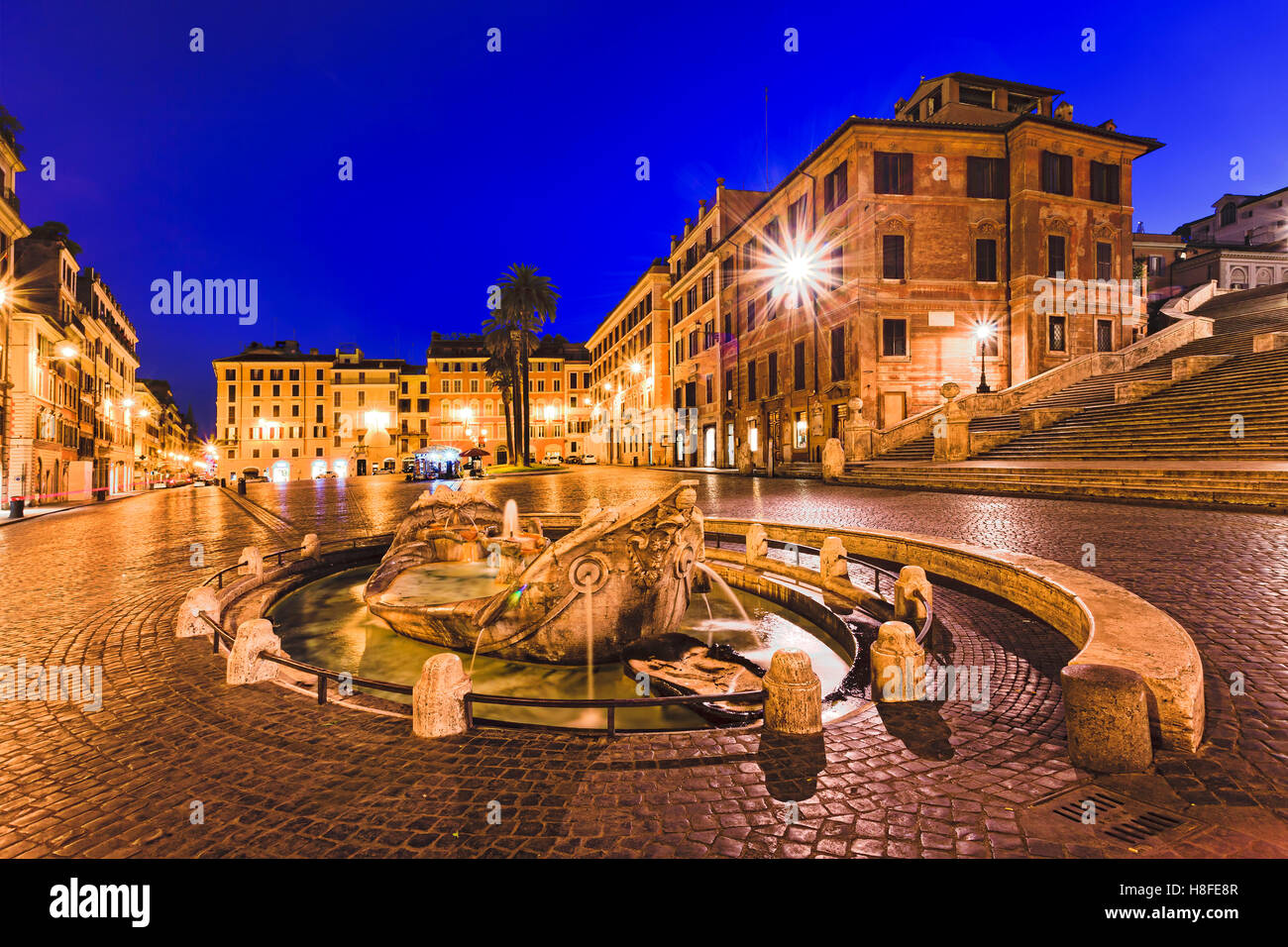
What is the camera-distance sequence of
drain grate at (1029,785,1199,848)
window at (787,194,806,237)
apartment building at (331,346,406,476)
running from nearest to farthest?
drain grate at (1029,785,1199,848)
window at (787,194,806,237)
apartment building at (331,346,406,476)

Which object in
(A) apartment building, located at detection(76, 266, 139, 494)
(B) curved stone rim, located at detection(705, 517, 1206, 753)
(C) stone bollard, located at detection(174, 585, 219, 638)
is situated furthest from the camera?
(A) apartment building, located at detection(76, 266, 139, 494)

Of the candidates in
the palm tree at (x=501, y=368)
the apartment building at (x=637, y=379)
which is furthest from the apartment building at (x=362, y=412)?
the palm tree at (x=501, y=368)

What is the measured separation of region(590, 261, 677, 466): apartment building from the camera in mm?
56344

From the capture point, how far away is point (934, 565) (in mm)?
7883

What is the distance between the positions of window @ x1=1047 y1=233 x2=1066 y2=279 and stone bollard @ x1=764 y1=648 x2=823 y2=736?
3572cm

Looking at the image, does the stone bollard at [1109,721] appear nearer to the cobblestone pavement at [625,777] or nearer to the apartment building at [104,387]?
the cobblestone pavement at [625,777]

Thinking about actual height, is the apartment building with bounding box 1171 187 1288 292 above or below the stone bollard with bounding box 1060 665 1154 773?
above

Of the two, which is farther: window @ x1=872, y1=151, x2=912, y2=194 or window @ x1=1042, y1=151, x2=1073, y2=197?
window @ x1=1042, y1=151, x2=1073, y2=197

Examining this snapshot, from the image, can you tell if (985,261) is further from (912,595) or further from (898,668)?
(898,668)

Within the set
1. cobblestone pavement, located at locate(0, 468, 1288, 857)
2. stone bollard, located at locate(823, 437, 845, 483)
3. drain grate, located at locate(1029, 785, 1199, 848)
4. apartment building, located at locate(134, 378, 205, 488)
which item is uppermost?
apartment building, located at locate(134, 378, 205, 488)

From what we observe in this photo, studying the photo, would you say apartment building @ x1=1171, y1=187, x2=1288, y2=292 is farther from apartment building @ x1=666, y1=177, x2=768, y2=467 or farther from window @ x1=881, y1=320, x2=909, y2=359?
apartment building @ x1=666, y1=177, x2=768, y2=467

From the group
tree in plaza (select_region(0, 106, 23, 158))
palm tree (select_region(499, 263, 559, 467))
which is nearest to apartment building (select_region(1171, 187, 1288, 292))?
palm tree (select_region(499, 263, 559, 467))

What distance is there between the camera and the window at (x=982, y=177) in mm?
30781
